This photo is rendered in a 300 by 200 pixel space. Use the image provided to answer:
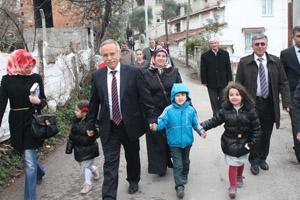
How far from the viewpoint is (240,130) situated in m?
4.24

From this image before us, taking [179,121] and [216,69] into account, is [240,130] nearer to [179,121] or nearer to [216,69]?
[179,121]

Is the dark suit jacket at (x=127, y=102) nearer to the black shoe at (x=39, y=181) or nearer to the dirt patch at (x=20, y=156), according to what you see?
the black shoe at (x=39, y=181)

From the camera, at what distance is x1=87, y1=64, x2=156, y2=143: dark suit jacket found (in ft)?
12.8

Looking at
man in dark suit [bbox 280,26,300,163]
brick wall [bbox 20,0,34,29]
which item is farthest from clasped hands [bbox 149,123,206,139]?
brick wall [bbox 20,0,34,29]

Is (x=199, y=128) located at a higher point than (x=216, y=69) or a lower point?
lower

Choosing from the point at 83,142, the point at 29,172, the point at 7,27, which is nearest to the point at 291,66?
the point at 83,142

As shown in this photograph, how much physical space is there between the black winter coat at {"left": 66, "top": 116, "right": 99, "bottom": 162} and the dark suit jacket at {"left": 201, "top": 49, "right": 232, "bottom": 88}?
3.95 meters

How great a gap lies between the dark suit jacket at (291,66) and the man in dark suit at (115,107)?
8.84 feet

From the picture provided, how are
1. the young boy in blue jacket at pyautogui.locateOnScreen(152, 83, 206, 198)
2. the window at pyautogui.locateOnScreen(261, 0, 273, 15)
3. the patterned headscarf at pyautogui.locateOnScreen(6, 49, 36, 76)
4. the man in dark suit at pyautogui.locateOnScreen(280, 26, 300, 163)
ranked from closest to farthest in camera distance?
1. the patterned headscarf at pyautogui.locateOnScreen(6, 49, 36, 76)
2. the young boy in blue jacket at pyautogui.locateOnScreen(152, 83, 206, 198)
3. the man in dark suit at pyautogui.locateOnScreen(280, 26, 300, 163)
4. the window at pyautogui.locateOnScreen(261, 0, 273, 15)

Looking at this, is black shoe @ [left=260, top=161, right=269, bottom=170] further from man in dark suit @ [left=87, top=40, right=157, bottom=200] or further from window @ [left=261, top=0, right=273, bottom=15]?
window @ [left=261, top=0, right=273, bottom=15]

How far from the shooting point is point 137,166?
4.45 metres

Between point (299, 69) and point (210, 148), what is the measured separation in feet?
7.01

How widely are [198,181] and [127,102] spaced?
5.73 ft

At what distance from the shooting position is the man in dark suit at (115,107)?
12.8 ft
